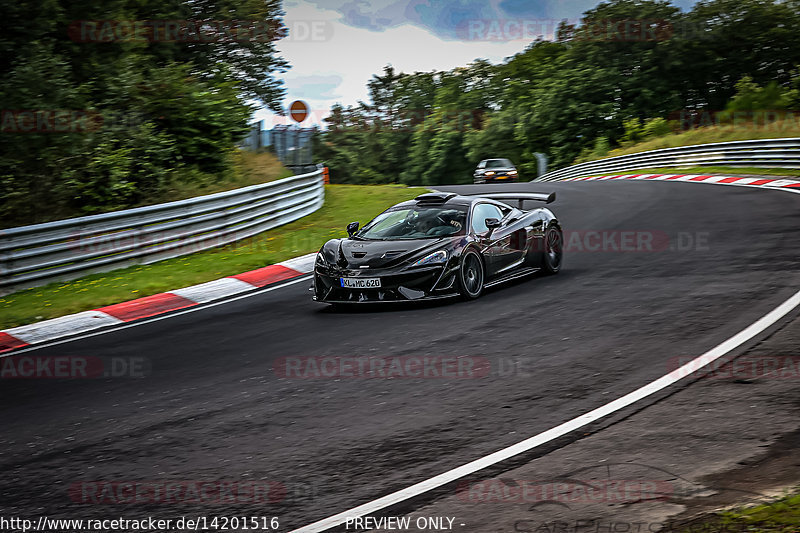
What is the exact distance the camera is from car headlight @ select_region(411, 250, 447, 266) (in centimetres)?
989

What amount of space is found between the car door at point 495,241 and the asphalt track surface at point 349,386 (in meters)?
0.39

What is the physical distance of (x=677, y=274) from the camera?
35.4 feet

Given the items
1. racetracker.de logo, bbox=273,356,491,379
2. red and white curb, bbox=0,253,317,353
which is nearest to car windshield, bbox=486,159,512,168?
red and white curb, bbox=0,253,317,353

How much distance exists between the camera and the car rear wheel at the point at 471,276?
33.1 ft

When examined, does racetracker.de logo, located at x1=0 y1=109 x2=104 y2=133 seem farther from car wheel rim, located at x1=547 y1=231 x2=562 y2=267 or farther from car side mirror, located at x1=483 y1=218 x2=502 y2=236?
car wheel rim, located at x1=547 y1=231 x2=562 y2=267

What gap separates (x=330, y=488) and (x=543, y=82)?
58.0 meters

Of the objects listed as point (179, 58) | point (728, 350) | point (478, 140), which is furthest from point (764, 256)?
point (478, 140)

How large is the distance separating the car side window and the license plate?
62.5 inches

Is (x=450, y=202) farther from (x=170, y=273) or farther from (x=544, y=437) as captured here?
(x=544, y=437)

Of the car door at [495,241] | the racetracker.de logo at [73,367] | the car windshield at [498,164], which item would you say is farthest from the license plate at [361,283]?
the car windshield at [498,164]

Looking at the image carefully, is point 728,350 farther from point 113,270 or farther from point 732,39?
point 732,39

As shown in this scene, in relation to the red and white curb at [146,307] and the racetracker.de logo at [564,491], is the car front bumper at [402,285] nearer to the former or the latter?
the red and white curb at [146,307]

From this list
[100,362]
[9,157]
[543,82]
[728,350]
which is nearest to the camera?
[728,350]

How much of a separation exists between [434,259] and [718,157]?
24047 millimetres
